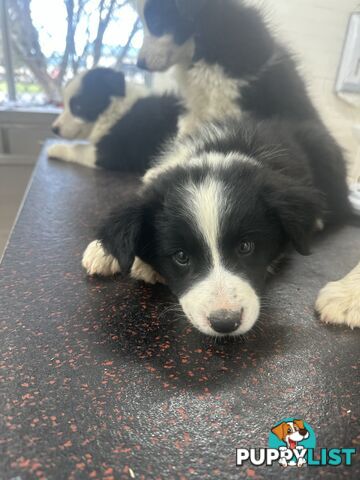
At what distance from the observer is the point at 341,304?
1031 mm

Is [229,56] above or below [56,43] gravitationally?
above

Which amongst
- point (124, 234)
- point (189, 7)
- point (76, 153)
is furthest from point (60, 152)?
point (124, 234)

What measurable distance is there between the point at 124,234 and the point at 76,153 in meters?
1.59

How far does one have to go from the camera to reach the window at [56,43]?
10.2ft

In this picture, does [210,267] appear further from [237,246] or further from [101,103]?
[101,103]

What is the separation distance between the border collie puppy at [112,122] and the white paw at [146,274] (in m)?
1.11

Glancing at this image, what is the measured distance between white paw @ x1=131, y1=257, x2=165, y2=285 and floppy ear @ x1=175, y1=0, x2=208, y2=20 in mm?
1268

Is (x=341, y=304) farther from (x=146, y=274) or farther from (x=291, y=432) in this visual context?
(x=146, y=274)

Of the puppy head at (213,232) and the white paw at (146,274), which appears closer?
the puppy head at (213,232)

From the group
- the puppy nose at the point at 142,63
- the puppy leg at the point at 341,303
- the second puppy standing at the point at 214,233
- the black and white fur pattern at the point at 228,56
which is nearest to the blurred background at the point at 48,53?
the puppy nose at the point at 142,63

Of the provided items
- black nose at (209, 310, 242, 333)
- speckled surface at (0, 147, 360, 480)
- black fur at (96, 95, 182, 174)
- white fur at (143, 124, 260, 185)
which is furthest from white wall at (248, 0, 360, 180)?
black nose at (209, 310, 242, 333)

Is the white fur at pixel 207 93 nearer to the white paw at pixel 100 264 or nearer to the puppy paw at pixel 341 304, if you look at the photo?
the white paw at pixel 100 264

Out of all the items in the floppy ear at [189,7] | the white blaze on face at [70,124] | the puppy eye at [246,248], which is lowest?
the white blaze on face at [70,124]

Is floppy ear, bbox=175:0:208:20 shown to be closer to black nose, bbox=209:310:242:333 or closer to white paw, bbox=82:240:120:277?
white paw, bbox=82:240:120:277
